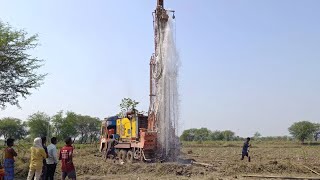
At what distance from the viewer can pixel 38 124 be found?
91438 millimetres

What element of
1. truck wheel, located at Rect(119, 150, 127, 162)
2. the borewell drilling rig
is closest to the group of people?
the borewell drilling rig

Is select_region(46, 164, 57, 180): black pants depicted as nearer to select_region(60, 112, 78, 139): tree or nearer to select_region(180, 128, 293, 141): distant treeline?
select_region(60, 112, 78, 139): tree

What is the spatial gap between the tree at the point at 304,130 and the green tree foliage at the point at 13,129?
233 ft

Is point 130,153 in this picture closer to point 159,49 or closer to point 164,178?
point 159,49

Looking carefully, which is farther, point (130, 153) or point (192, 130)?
point (192, 130)

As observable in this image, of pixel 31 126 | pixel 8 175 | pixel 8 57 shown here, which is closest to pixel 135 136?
pixel 8 57

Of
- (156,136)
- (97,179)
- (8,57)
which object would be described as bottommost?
(97,179)

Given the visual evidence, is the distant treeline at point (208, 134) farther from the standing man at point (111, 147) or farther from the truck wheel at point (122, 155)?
the truck wheel at point (122, 155)

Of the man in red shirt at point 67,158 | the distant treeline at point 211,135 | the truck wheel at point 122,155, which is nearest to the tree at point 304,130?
the distant treeline at point 211,135

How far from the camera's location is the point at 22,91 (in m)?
21.5

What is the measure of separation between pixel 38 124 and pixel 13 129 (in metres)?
20.7

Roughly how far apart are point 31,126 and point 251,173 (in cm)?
8128

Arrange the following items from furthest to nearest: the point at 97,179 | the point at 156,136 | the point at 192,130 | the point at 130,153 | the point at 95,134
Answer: the point at 192,130 → the point at 95,134 → the point at 130,153 → the point at 156,136 → the point at 97,179

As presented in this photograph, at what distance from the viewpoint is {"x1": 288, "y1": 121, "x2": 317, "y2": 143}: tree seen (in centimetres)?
10200
